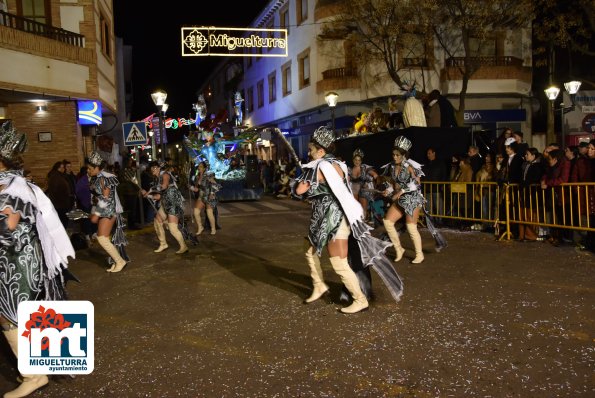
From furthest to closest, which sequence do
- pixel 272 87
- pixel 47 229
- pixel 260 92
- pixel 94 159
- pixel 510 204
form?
pixel 260 92
pixel 272 87
pixel 510 204
pixel 94 159
pixel 47 229

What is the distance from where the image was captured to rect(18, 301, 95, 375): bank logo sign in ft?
11.5

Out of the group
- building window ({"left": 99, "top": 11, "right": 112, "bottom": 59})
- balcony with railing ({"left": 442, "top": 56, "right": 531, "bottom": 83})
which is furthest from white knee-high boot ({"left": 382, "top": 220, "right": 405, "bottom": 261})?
balcony with railing ({"left": 442, "top": 56, "right": 531, "bottom": 83})

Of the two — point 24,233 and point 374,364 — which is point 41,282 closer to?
point 24,233

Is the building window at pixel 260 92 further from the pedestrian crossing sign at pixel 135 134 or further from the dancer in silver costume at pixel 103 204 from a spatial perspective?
the dancer in silver costume at pixel 103 204

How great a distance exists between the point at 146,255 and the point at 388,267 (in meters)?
5.59

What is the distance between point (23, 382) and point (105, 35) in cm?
1723

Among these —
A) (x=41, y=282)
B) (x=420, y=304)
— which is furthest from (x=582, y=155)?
(x=41, y=282)

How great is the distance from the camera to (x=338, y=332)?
16.5 feet

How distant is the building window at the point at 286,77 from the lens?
3391cm

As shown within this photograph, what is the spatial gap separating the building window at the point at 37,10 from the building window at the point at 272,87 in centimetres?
2226

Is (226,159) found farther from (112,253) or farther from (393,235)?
(393,235)

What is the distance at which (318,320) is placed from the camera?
542cm

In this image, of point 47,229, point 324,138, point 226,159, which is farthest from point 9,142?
point 226,159

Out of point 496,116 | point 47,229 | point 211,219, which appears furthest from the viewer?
point 496,116
